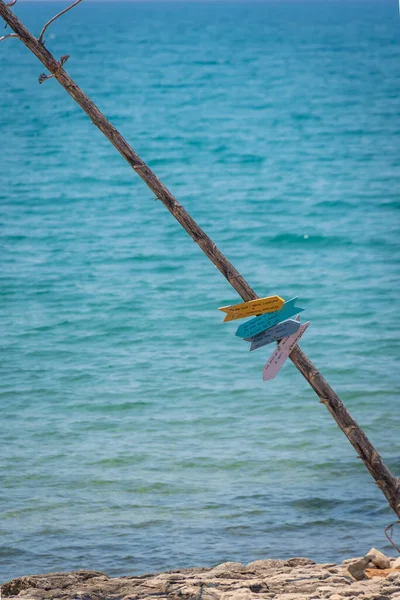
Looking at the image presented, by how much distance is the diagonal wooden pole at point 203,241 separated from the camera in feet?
13.6

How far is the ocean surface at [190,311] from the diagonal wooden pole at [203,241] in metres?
1.47

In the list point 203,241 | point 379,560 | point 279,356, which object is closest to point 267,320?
point 279,356

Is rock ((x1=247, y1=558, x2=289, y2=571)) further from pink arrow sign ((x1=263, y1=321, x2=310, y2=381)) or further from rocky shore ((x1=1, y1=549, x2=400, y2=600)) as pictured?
pink arrow sign ((x1=263, y1=321, x2=310, y2=381))

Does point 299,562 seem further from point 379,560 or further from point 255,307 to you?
point 255,307

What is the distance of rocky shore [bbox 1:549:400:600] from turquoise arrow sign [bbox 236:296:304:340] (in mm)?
1207

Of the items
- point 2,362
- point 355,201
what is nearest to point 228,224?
point 355,201

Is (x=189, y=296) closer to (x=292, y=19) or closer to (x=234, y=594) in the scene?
(x=234, y=594)

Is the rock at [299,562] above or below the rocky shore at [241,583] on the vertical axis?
below

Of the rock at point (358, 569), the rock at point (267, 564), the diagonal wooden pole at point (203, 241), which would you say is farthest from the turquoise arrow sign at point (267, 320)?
the rock at point (267, 564)

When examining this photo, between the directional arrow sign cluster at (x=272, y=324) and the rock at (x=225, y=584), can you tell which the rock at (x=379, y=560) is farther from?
the directional arrow sign cluster at (x=272, y=324)

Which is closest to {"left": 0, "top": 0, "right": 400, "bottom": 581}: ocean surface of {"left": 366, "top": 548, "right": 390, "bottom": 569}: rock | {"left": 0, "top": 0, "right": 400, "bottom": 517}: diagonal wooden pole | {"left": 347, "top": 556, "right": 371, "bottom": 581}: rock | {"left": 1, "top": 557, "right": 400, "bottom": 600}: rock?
{"left": 1, "top": 557, "right": 400, "bottom": 600}: rock

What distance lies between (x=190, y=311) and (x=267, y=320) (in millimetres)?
7319

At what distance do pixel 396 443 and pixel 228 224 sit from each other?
8.61 meters

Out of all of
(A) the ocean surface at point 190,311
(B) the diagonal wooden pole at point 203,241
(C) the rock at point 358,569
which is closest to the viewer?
(B) the diagonal wooden pole at point 203,241
